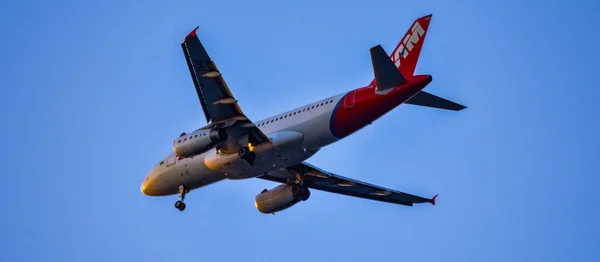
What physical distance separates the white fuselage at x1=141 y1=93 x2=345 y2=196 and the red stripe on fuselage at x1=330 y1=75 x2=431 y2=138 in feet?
1.27

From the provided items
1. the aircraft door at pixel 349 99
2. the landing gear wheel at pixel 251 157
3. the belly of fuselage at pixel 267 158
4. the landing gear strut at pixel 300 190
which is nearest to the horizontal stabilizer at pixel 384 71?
the aircraft door at pixel 349 99

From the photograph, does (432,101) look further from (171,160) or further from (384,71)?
(171,160)

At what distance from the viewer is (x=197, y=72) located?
46.8 metres

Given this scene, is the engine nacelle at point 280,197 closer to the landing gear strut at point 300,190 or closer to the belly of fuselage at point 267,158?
the landing gear strut at point 300,190

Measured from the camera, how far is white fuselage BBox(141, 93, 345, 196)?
49656 mm

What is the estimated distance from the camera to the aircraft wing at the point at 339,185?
57.0 m

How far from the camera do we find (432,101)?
48.9 meters

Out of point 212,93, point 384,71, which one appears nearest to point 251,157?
point 212,93

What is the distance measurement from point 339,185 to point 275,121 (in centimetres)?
869

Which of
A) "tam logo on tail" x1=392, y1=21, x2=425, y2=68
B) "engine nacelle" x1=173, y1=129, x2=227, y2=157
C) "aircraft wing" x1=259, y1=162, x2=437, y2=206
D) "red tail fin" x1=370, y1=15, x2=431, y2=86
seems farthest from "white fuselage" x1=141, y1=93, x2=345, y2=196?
"aircraft wing" x1=259, y1=162, x2=437, y2=206

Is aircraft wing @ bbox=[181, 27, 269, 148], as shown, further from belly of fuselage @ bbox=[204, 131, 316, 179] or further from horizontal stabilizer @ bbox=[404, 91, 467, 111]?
horizontal stabilizer @ bbox=[404, 91, 467, 111]

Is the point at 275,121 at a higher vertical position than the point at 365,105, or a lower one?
higher

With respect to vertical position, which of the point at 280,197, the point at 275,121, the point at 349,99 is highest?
the point at 275,121

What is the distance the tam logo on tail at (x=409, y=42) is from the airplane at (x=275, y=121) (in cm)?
5
